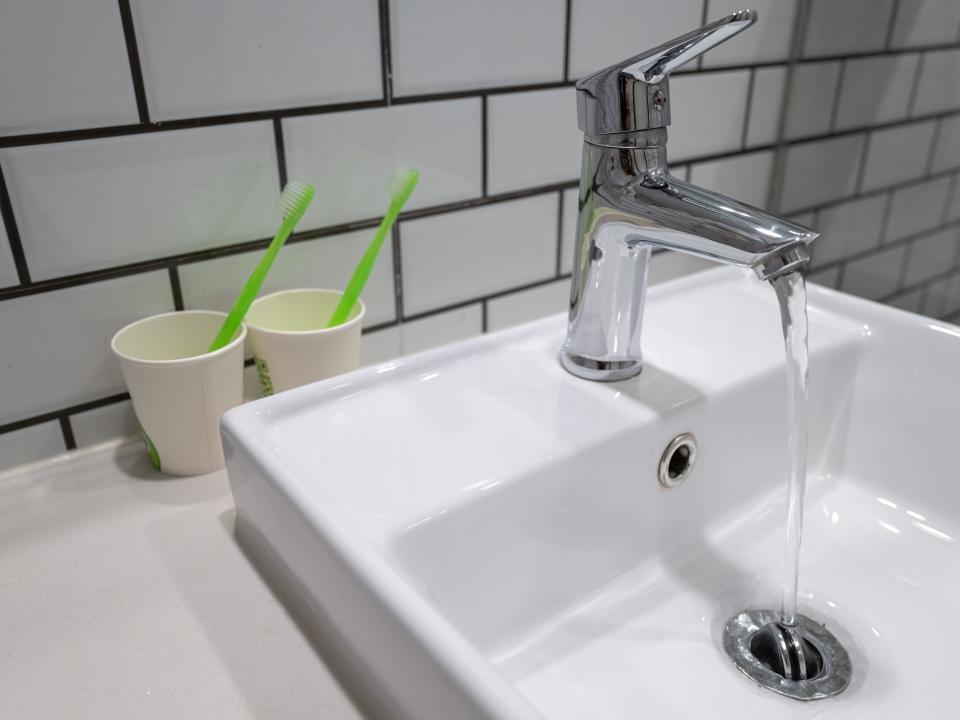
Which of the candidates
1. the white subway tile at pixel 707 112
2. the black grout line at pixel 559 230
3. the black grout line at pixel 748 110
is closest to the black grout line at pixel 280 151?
the black grout line at pixel 559 230

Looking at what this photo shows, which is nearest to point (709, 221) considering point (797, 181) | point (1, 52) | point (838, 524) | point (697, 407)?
point (697, 407)

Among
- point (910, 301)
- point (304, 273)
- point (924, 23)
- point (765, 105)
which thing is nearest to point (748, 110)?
point (765, 105)

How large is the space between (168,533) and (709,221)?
0.34 metres

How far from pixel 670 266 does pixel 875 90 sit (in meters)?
0.32

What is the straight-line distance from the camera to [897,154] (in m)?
0.87

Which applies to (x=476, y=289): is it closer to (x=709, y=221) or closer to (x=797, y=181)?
(x=709, y=221)

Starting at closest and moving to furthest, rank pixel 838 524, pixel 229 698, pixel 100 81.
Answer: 1. pixel 229 698
2. pixel 100 81
3. pixel 838 524

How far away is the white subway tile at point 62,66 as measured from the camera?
404 mm

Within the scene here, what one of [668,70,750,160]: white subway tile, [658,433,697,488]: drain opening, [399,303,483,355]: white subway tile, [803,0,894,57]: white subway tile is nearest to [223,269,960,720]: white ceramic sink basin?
[658,433,697,488]: drain opening

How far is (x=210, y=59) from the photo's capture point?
46 centimetres

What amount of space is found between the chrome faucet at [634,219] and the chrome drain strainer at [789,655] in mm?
168

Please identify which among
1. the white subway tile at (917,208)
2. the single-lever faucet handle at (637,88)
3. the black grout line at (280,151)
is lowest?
the white subway tile at (917,208)

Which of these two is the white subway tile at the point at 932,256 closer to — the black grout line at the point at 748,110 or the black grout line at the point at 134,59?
the black grout line at the point at 748,110

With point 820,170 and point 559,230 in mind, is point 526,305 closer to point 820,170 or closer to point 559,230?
point 559,230
